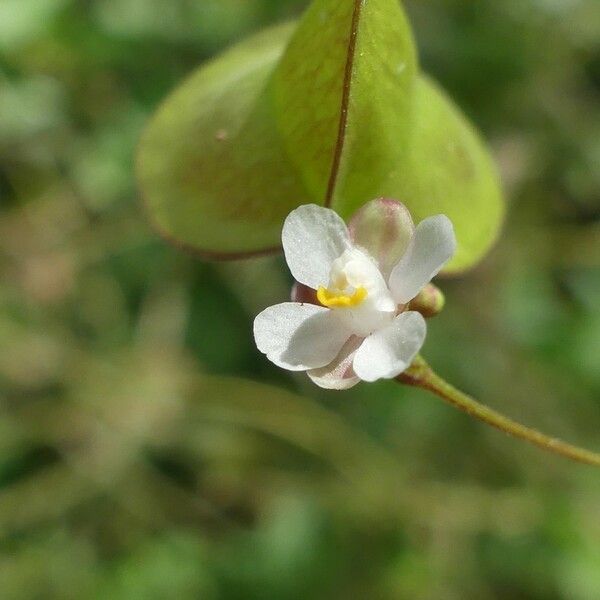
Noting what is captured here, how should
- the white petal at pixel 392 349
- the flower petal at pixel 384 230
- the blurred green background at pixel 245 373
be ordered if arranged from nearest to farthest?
the white petal at pixel 392 349
the flower petal at pixel 384 230
the blurred green background at pixel 245 373

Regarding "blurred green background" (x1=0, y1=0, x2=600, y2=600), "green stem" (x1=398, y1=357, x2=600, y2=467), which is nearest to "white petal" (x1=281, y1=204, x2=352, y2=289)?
"green stem" (x1=398, y1=357, x2=600, y2=467)

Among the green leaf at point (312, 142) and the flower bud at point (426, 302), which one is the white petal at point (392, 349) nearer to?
the flower bud at point (426, 302)

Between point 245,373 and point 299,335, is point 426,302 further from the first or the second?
point 245,373

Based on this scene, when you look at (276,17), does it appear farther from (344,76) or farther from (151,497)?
(344,76)

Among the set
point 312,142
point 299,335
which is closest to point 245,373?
point 312,142

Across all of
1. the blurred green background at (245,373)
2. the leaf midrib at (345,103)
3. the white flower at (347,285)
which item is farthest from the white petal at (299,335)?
the blurred green background at (245,373)

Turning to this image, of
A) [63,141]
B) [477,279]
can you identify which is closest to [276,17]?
[63,141]
